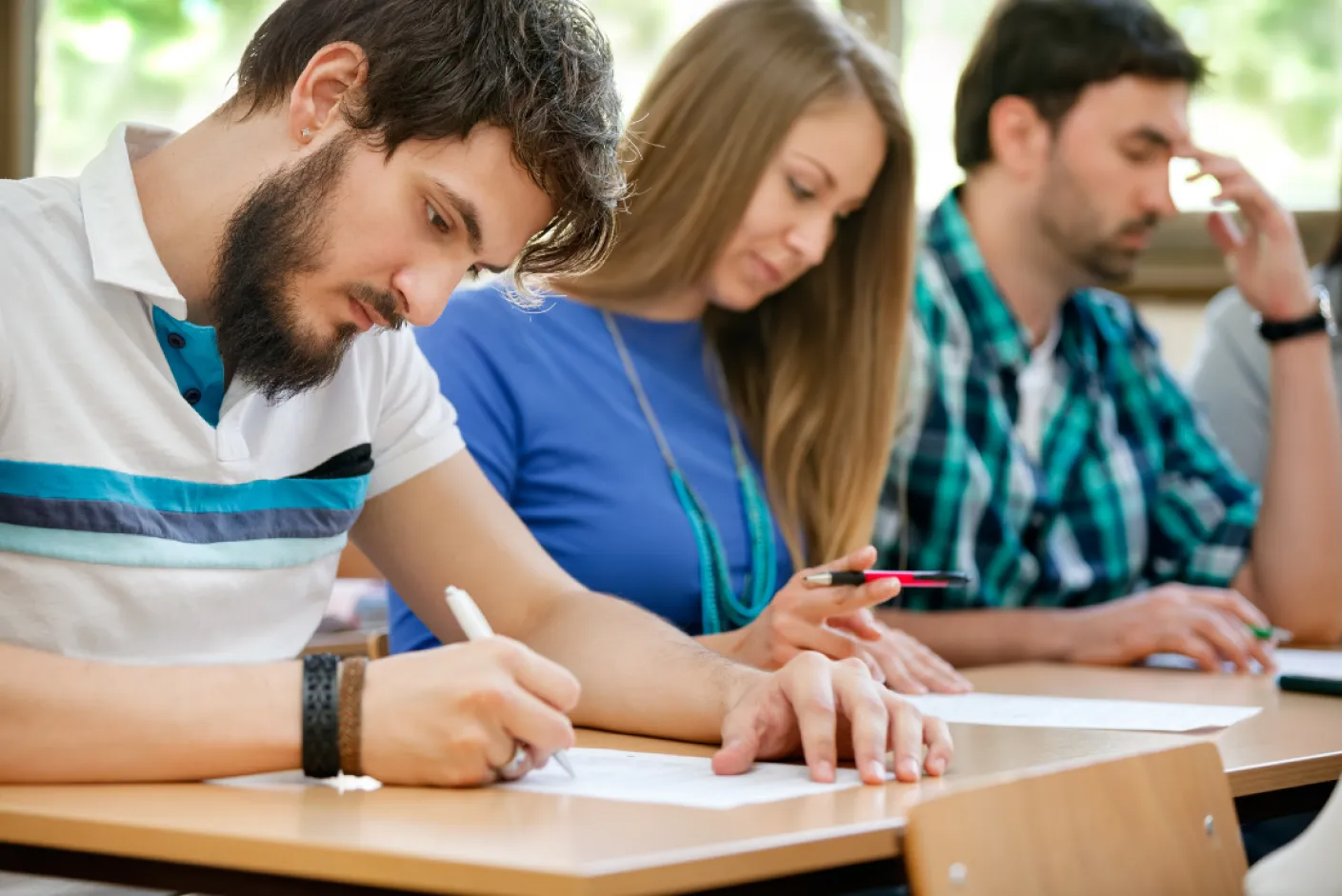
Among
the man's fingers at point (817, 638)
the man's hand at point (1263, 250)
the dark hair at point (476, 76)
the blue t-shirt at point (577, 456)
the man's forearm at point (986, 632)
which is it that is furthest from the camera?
the man's hand at point (1263, 250)

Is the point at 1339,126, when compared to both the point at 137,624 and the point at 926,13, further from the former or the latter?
the point at 137,624

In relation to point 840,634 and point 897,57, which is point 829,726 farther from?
point 897,57

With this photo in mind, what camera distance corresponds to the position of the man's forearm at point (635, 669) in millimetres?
1273

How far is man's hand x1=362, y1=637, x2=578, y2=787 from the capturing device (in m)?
1.01

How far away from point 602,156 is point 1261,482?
1762 mm

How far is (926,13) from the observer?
371 cm

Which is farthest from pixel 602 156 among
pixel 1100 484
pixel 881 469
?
pixel 1100 484

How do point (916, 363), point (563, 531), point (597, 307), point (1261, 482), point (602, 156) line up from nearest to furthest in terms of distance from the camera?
1. point (602, 156)
2. point (563, 531)
3. point (597, 307)
4. point (916, 363)
5. point (1261, 482)

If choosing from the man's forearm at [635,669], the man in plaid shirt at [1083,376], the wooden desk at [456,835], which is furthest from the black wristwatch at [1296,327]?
the wooden desk at [456,835]

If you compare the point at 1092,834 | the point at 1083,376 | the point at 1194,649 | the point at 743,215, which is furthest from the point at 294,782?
the point at 1083,376

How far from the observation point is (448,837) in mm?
837

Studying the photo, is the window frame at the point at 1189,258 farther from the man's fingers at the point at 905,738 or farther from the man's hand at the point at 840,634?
the man's fingers at the point at 905,738

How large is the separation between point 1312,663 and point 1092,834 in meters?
1.12

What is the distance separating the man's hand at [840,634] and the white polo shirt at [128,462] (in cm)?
45
